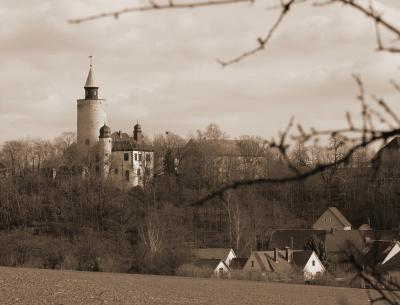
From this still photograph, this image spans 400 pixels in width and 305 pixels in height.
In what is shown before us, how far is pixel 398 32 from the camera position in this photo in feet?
8.48

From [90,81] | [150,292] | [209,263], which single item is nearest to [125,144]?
[90,81]

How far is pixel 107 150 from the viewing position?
3610 inches

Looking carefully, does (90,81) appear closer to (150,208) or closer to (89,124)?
(89,124)

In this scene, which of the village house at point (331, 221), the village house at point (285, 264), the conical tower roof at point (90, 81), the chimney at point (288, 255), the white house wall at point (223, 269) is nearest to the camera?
the white house wall at point (223, 269)

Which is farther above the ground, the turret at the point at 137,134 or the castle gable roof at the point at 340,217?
the turret at the point at 137,134

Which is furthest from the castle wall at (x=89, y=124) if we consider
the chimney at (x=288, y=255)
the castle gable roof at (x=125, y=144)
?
the chimney at (x=288, y=255)

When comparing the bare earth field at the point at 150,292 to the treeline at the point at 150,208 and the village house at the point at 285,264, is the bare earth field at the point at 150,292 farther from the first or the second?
the treeline at the point at 150,208

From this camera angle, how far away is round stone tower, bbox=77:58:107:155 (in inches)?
3639

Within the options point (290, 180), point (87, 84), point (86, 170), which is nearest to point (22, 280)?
point (290, 180)

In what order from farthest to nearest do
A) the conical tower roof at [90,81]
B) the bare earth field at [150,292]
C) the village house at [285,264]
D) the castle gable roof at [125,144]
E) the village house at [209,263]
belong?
1. the conical tower roof at [90,81]
2. the castle gable roof at [125,144]
3. the village house at [285,264]
4. the village house at [209,263]
5. the bare earth field at [150,292]

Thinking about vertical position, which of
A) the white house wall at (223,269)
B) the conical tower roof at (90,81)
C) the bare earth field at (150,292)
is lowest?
the white house wall at (223,269)

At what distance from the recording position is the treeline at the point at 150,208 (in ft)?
207

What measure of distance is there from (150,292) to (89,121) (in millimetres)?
56354

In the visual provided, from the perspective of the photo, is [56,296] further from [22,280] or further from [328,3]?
[328,3]
